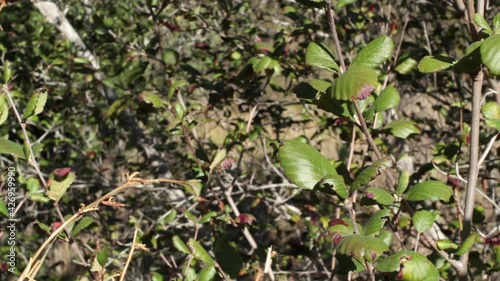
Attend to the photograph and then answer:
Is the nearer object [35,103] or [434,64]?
[434,64]

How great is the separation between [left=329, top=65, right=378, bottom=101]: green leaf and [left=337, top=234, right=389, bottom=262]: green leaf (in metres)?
0.26

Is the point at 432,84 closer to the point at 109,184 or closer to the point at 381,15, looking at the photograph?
the point at 381,15

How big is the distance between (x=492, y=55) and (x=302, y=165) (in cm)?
42

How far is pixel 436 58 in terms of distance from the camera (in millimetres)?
1368

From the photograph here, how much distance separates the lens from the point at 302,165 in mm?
1297

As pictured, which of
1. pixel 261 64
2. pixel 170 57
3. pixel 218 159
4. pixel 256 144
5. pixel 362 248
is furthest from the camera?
pixel 256 144

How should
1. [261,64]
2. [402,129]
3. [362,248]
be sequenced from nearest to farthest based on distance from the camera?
[362,248] → [402,129] → [261,64]

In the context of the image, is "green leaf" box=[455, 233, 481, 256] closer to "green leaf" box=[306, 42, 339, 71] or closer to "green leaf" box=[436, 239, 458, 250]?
"green leaf" box=[436, 239, 458, 250]

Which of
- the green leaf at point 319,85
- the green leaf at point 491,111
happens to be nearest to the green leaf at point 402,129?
the green leaf at point 491,111

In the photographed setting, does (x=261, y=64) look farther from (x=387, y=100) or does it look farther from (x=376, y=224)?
(x=376, y=224)

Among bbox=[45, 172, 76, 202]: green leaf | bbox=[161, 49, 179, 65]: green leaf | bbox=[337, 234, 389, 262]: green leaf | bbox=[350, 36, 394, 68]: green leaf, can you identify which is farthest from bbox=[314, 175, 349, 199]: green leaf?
bbox=[161, 49, 179, 65]: green leaf

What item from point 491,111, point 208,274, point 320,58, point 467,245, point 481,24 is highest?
point 481,24

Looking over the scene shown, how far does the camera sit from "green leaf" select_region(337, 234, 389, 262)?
42.3 inches

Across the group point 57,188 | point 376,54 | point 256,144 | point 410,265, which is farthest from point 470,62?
point 256,144
